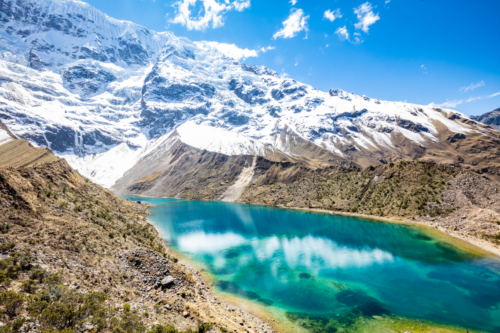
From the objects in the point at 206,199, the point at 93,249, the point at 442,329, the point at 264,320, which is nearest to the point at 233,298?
the point at 264,320

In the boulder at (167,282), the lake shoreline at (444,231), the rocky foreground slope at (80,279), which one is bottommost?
the lake shoreline at (444,231)

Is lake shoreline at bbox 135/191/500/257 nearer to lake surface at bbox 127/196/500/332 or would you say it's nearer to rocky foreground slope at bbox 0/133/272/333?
lake surface at bbox 127/196/500/332

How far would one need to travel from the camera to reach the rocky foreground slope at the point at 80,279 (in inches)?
495

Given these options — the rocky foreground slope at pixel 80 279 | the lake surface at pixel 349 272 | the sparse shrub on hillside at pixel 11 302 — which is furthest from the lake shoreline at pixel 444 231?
the sparse shrub on hillside at pixel 11 302

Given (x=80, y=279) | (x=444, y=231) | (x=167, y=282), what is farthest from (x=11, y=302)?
(x=444, y=231)

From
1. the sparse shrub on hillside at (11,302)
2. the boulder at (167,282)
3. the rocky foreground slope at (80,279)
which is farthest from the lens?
the boulder at (167,282)

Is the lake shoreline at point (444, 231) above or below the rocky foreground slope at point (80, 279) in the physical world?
below

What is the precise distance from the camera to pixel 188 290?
2305 cm

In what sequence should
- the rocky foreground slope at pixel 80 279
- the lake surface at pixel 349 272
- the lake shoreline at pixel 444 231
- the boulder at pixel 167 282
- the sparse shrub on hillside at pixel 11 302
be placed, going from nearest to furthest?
the sparse shrub on hillside at pixel 11 302 < the rocky foreground slope at pixel 80 279 < the boulder at pixel 167 282 < the lake surface at pixel 349 272 < the lake shoreline at pixel 444 231

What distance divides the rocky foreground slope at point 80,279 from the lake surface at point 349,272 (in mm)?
6612

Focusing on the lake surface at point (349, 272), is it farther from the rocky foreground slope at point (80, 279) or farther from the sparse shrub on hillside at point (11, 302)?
the sparse shrub on hillside at point (11, 302)

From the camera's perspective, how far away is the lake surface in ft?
76.2

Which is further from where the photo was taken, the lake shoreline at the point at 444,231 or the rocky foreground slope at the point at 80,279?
the lake shoreline at the point at 444,231

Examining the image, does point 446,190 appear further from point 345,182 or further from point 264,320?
point 264,320
